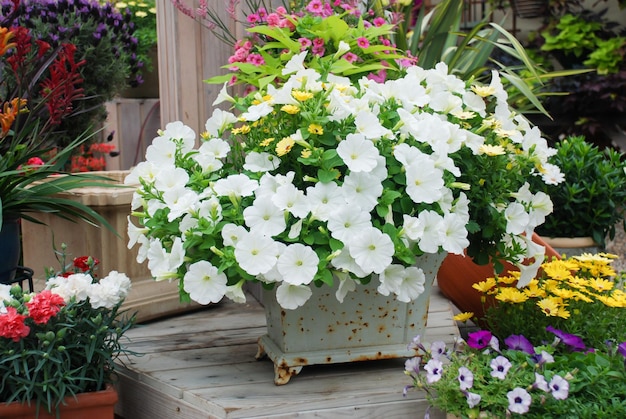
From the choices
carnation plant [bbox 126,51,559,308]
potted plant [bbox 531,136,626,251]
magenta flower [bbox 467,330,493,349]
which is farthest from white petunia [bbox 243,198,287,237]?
potted plant [bbox 531,136,626,251]

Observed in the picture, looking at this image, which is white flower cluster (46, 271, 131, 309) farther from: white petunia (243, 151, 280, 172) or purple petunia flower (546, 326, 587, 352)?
purple petunia flower (546, 326, 587, 352)

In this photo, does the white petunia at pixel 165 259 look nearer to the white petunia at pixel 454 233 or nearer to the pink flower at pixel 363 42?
the white petunia at pixel 454 233

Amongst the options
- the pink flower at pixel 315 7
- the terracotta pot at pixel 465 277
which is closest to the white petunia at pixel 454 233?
the terracotta pot at pixel 465 277

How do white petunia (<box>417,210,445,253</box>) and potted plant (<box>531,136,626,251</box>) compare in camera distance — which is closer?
white petunia (<box>417,210,445,253</box>)

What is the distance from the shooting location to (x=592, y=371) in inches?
66.7

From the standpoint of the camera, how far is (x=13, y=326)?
67.3 inches

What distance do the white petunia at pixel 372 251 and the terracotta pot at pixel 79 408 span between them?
693mm

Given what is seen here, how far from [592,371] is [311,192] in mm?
707

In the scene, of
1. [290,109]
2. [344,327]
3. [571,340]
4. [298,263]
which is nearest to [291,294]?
[298,263]

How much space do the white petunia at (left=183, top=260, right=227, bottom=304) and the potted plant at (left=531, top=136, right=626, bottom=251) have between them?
5.53 feet

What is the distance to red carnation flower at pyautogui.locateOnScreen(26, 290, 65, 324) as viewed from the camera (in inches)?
68.6

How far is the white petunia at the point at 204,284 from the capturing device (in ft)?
5.56

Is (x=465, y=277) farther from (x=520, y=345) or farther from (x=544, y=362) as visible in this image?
(x=544, y=362)

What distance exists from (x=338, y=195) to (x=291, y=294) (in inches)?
9.3
